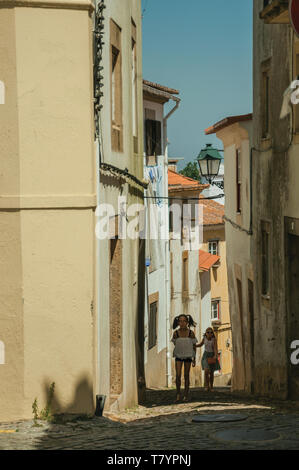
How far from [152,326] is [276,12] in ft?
48.2

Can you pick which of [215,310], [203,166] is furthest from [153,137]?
[215,310]

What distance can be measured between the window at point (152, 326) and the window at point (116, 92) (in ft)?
40.3

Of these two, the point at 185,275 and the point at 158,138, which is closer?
the point at 158,138

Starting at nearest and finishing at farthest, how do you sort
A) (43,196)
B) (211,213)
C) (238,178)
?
(43,196), (238,178), (211,213)

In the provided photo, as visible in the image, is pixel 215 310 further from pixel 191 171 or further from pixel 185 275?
pixel 191 171

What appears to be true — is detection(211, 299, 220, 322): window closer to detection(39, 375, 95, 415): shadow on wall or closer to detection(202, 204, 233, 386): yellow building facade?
detection(202, 204, 233, 386): yellow building facade

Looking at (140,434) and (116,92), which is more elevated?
(116,92)

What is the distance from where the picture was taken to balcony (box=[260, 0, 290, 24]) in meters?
12.5

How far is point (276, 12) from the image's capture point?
12.9 metres

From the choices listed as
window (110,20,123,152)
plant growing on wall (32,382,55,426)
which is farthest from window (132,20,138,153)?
plant growing on wall (32,382,55,426)

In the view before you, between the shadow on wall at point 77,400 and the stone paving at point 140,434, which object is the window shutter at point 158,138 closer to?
the stone paving at point 140,434
